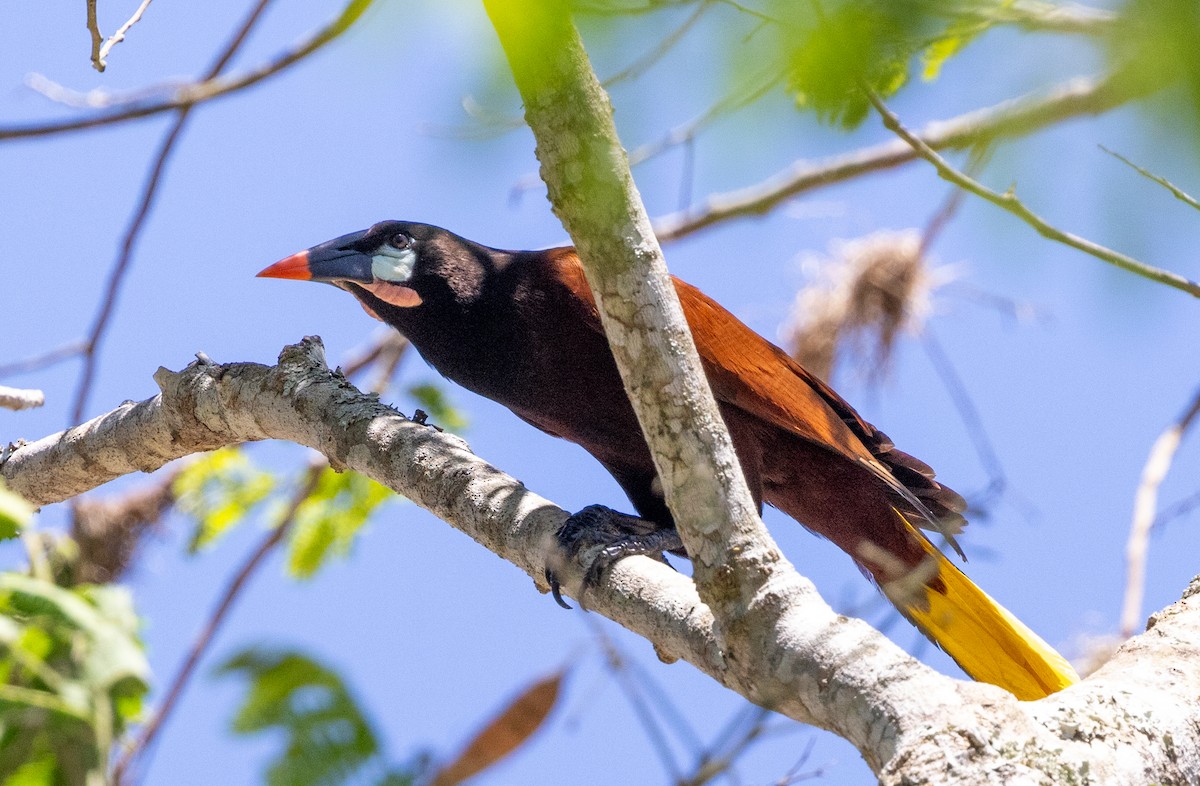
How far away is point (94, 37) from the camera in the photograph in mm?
1802

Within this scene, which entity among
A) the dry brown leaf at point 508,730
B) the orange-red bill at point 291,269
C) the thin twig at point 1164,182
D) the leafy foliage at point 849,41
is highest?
the orange-red bill at point 291,269

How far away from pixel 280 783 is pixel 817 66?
0.68m

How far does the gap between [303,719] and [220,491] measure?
9.62 feet

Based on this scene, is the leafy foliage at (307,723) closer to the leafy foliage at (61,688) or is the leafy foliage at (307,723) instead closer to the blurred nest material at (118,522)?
the leafy foliage at (61,688)

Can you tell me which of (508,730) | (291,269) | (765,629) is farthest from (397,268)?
(765,629)

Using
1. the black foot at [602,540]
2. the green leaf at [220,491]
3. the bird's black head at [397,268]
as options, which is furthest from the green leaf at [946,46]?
the green leaf at [220,491]

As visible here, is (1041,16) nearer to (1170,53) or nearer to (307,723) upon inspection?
(1170,53)

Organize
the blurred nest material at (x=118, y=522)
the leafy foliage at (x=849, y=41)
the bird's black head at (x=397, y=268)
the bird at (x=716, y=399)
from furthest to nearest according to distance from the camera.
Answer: the blurred nest material at (x=118, y=522) < the bird's black head at (x=397, y=268) < the bird at (x=716, y=399) < the leafy foliage at (x=849, y=41)

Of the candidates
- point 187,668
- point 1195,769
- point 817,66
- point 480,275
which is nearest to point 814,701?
point 1195,769

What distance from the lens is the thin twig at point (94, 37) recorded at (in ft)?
5.80

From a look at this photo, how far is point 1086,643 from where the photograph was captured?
374 centimetres

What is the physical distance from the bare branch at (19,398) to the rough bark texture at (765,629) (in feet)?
0.45

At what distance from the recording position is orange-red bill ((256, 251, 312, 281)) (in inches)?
105

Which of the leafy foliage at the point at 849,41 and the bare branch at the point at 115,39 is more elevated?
the bare branch at the point at 115,39
